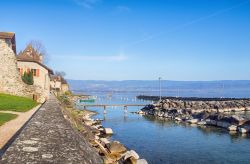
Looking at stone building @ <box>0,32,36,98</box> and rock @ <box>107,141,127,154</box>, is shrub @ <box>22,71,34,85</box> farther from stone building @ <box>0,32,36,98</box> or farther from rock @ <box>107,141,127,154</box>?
rock @ <box>107,141,127,154</box>

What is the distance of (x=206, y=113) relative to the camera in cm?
5406

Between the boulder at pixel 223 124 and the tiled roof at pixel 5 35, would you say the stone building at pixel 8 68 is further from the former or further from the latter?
the boulder at pixel 223 124

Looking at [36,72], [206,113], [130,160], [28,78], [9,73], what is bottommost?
[130,160]

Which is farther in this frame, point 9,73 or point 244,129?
point 244,129

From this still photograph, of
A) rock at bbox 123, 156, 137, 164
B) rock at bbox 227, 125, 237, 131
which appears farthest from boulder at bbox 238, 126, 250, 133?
rock at bbox 123, 156, 137, 164

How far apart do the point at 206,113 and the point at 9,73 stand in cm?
3363

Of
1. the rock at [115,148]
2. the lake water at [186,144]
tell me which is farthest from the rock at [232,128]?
the rock at [115,148]

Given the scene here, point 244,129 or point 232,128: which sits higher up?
point 244,129

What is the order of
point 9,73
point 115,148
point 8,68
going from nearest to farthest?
1. point 115,148
2. point 8,68
3. point 9,73

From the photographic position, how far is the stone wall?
3684cm

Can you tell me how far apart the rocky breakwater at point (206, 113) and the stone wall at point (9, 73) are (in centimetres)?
2739

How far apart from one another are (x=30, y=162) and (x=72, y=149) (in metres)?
1.19

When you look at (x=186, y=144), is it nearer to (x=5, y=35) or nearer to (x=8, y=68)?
(x=8, y=68)

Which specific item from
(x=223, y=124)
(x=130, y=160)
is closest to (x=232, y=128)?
(x=223, y=124)
